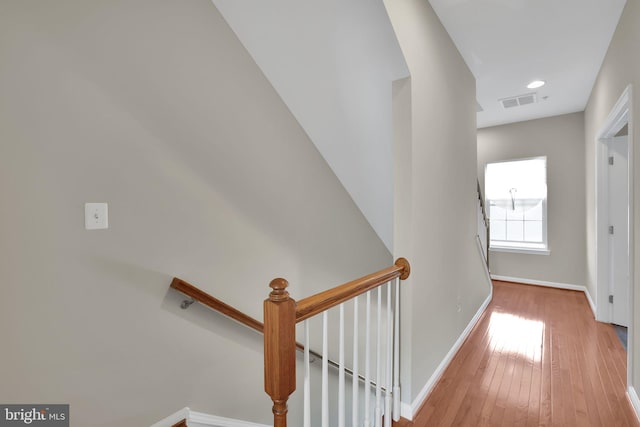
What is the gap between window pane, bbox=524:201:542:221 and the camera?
4648mm

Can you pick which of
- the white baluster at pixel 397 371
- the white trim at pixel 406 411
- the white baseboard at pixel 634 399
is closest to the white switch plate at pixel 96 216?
the white baluster at pixel 397 371

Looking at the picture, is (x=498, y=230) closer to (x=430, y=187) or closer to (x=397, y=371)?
(x=430, y=187)

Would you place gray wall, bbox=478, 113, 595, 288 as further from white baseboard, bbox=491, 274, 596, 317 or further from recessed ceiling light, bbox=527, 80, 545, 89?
recessed ceiling light, bbox=527, 80, 545, 89

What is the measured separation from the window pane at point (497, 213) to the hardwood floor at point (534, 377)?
1.94 metres

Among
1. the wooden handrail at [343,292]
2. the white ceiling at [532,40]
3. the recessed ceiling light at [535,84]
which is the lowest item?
the wooden handrail at [343,292]

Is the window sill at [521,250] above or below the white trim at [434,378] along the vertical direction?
above

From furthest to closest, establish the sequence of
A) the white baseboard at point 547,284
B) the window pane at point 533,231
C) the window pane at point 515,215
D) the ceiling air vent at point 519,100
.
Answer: the window pane at point 515,215 < the window pane at point 533,231 < the white baseboard at point 547,284 < the ceiling air vent at point 519,100

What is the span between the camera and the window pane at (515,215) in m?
4.81

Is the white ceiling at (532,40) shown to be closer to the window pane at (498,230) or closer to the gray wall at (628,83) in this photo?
the gray wall at (628,83)

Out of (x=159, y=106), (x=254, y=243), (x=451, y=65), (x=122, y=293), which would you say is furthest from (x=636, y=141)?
(x=122, y=293)

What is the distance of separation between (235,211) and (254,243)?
0.94 feet

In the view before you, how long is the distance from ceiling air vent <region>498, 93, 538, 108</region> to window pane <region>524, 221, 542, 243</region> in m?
1.92

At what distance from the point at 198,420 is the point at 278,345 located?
129 cm

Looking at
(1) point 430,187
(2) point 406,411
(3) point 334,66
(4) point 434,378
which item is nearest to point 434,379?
(4) point 434,378
